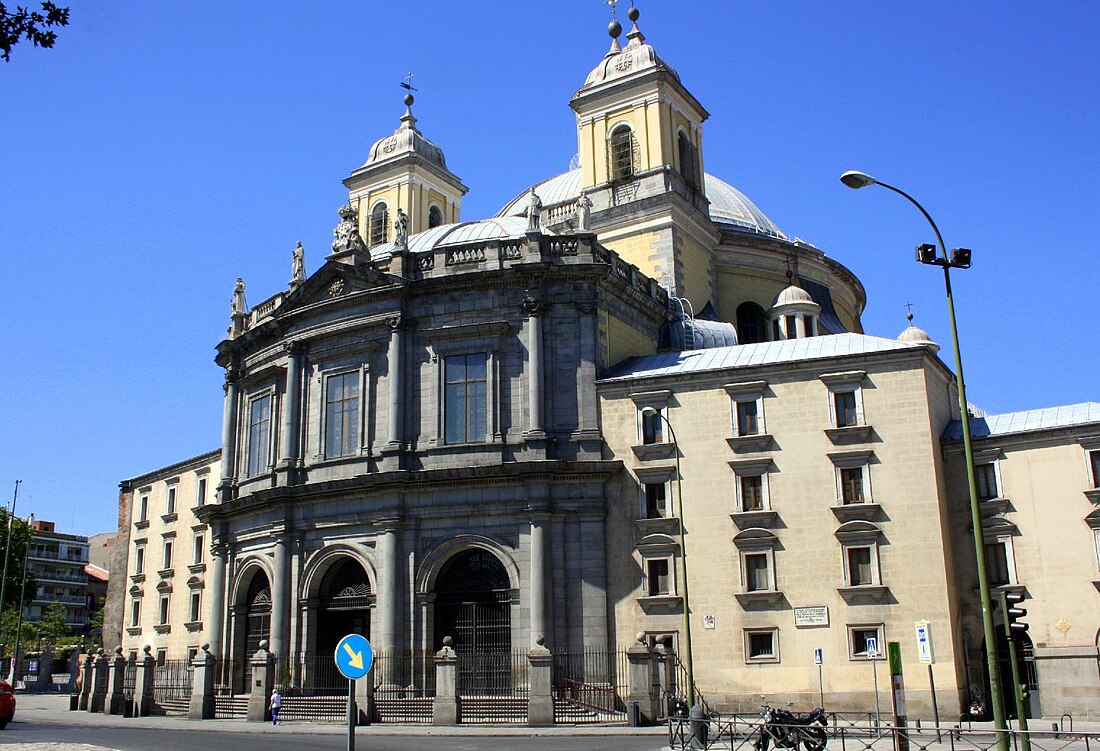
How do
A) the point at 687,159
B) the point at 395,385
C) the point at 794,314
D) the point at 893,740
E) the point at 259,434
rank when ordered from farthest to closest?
the point at 687,159
the point at 794,314
the point at 259,434
the point at 395,385
the point at 893,740

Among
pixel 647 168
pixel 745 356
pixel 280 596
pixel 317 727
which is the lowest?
pixel 317 727

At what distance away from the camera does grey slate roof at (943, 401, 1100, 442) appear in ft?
116

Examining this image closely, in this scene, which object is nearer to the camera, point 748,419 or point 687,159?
point 748,419

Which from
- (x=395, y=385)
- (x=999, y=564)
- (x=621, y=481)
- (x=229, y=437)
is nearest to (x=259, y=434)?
(x=229, y=437)

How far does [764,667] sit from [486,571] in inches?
401

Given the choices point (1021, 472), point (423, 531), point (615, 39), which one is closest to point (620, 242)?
point (615, 39)


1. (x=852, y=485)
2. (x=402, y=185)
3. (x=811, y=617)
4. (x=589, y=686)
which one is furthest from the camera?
(x=402, y=185)

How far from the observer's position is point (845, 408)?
36.8m

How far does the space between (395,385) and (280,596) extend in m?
9.32

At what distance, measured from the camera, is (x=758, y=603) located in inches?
1407

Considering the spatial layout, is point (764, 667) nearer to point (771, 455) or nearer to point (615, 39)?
point (771, 455)

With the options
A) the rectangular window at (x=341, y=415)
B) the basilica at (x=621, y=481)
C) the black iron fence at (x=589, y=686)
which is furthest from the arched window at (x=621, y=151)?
the black iron fence at (x=589, y=686)

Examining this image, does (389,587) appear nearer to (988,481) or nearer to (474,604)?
(474,604)

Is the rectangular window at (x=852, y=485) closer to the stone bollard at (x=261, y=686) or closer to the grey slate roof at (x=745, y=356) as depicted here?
the grey slate roof at (x=745, y=356)
